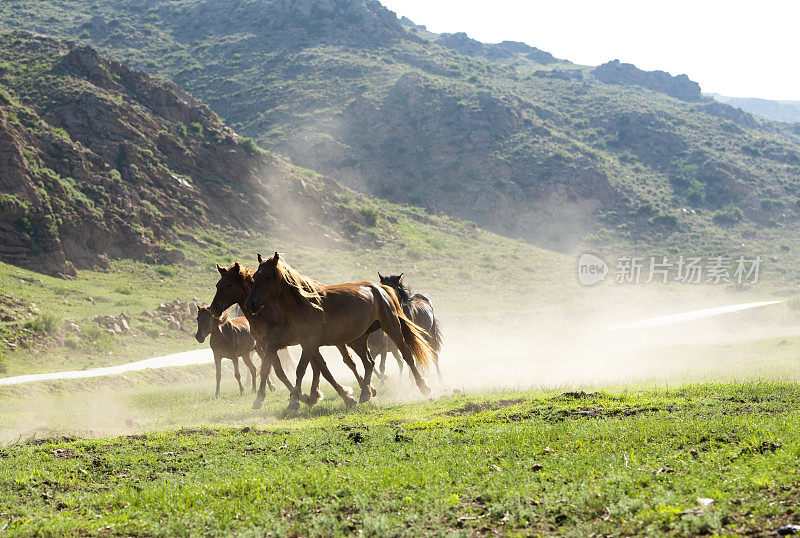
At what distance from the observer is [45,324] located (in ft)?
88.5

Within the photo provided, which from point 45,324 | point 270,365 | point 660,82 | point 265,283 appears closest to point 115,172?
point 45,324

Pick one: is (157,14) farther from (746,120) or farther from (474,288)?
(746,120)

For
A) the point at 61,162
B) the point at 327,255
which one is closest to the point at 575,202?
the point at 327,255

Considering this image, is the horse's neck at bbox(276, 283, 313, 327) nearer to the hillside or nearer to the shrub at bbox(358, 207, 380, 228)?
the shrub at bbox(358, 207, 380, 228)

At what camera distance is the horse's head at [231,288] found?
542 inches

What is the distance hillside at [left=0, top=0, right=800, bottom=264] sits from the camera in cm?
9294

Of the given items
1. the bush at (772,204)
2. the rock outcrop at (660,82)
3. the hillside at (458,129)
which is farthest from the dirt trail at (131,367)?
the rock outcrop at (660,82)

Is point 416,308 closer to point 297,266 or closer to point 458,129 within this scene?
point 297,266

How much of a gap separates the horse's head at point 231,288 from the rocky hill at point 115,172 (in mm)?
30951

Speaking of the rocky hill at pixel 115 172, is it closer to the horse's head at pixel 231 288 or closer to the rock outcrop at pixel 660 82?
the horse's head at pixel 231 288

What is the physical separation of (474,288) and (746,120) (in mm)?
123234

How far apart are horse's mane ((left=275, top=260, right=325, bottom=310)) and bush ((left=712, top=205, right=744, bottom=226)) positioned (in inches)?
3763

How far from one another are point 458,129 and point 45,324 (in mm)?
86603

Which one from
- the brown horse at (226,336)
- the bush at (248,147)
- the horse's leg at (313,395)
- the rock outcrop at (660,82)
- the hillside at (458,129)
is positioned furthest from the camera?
the rock outcrop at (660,82)
